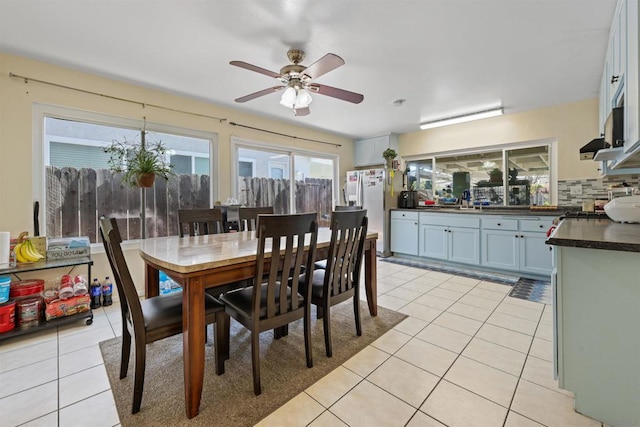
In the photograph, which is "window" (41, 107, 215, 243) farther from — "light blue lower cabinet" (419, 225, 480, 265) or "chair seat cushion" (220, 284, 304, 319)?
"light blue lower cabinet" (419, 225, 480, 265)

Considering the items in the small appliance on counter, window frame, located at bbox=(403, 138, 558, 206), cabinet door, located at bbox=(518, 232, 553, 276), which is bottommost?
cabinet door, located at bbox=(518, 232, 553, 276)

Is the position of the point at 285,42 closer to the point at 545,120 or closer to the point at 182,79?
Answer: the point at 182,79

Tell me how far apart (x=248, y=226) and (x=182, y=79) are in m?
1.71

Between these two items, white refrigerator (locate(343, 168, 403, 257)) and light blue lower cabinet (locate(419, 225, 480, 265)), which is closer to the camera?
light blue lower cabinet (locate(419, 225, 480, 265))

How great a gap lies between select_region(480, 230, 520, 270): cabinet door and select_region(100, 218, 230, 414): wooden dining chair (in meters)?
3.77

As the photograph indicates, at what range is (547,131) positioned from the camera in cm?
395

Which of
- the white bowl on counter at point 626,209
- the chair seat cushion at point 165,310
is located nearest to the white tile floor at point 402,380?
the chair seat cushion at point 165,310

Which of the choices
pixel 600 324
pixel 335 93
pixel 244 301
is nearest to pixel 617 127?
pixel 600 324

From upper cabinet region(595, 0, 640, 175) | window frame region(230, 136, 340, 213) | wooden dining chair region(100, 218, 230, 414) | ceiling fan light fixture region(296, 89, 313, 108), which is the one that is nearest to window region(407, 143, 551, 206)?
window frame region(230, 136, 340, 213)

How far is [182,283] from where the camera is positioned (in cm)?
146

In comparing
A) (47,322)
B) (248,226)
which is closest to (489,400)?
(248,226)

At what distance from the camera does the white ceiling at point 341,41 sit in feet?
6.26

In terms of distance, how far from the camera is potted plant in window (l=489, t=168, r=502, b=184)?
4.52 metres

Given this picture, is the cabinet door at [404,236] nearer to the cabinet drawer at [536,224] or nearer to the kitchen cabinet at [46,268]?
the cabinet drawer at [536,224]
